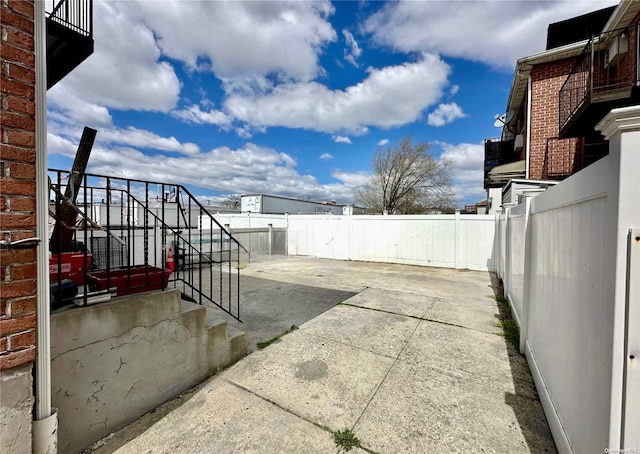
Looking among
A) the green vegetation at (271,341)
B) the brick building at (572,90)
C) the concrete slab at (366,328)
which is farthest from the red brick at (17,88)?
the brick building at (572,90)

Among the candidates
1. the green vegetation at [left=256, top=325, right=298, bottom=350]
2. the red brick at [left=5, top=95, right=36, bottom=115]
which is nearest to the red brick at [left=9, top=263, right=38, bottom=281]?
the red brick at [left=5, top=95, right=36, bottom=115]

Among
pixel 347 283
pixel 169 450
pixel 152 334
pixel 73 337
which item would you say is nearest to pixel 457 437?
pixel 169 450

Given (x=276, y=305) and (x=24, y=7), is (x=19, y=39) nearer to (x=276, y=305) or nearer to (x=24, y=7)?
(x=24, y=7)

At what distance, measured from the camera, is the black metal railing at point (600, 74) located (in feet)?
17.9

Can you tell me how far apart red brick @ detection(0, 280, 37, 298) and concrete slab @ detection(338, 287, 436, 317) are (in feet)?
14.2

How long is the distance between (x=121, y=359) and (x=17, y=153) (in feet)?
4.96

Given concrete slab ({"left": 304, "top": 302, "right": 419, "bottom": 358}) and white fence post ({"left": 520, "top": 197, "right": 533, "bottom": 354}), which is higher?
white fence post ({"left": 520, "top": 197, "right": 533, "bottom": 354})

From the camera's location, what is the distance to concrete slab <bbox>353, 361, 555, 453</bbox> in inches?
75.9

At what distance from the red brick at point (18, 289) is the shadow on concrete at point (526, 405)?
3.30 metres

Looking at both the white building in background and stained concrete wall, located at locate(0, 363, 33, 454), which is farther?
the white building in background

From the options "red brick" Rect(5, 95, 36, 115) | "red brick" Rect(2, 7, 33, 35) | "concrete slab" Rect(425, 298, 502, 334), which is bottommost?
"concrete slab" Rect(425, 298, 502, 334)

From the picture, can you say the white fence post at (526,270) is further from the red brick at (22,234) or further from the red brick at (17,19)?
the red brick at (17,19)

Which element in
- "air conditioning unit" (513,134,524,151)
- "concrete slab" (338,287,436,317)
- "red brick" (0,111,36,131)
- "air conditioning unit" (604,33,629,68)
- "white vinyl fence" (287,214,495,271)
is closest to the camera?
"red brick" (0,111,36,131)

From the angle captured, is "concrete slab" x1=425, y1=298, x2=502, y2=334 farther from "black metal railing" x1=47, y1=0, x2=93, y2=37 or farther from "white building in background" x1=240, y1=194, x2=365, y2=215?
"white building in background" x1=240, y1=194, x2=365, y2=215
